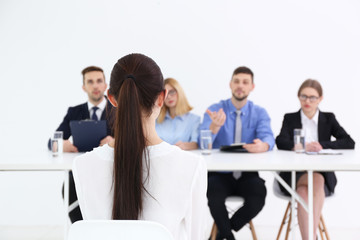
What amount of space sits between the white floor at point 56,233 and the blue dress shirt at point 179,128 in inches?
40.6

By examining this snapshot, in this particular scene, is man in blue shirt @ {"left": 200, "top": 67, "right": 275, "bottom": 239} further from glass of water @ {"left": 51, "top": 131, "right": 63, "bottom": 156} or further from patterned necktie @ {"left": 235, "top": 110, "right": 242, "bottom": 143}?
glass of water @ {"left": 51, "top": 131, "right": 63, "bottom": 156}

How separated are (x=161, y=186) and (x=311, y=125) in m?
2.44

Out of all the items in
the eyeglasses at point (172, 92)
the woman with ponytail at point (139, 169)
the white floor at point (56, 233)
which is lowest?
the white floor at point (56, 233)

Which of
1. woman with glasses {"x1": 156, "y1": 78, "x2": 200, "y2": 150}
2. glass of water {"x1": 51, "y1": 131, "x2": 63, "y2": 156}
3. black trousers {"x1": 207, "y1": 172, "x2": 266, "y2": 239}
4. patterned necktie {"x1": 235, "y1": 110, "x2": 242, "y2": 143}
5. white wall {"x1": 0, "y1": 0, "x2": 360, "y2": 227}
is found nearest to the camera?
glass of water {"x1": 51, "y1": 131, "x2": 63, "y2": 156}

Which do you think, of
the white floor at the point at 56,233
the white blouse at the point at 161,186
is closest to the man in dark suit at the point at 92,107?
the white floor at the point at 56,233

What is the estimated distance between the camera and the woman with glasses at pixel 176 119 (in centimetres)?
355

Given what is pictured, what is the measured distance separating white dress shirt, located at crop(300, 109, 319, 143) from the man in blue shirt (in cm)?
28

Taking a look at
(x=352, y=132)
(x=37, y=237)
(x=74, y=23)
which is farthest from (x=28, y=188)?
(x=352, y=132)

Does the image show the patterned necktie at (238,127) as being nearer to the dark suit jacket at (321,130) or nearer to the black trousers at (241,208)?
the dark suit jacket at (321,130)

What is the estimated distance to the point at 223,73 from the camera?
4.30m

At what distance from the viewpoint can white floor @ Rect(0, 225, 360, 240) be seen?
12.5 feet

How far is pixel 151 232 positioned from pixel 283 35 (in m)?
3.71

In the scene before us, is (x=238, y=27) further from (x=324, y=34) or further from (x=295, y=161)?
(x=295, y=161)

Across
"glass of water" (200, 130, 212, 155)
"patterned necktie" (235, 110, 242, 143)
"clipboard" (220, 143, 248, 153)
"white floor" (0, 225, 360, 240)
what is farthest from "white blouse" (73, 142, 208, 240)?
"white floor" (0, 225, 360, 240)
